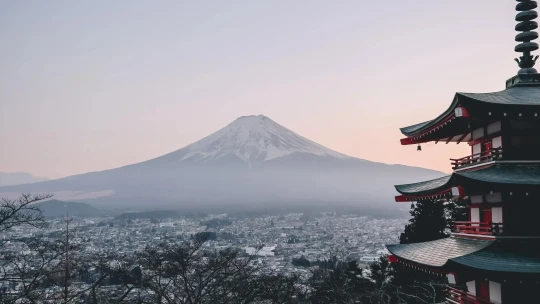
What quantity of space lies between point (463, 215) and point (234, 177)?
115808 millimetres

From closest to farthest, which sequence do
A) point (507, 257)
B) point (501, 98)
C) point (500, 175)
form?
point (507, 257)
point (500, 175)
point (501, 98)

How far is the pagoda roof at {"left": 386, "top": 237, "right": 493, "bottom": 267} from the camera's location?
9.71 metres

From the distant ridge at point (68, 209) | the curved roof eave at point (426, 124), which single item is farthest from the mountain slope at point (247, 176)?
the curved roof eave at point (426, 124)

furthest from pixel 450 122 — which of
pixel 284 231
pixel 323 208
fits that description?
pixel 323 208

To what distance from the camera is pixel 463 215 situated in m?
22.3

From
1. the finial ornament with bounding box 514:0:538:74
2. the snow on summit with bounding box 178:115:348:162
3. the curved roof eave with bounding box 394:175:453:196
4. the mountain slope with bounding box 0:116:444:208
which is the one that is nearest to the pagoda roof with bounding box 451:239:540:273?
the curved roof eave with bounding box 394:175:453:196

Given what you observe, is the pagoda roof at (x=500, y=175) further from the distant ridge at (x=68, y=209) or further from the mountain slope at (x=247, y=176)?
the mountain slope at (x=247, y=176)

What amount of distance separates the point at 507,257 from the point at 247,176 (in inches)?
5112

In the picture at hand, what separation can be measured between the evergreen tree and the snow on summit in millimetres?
118724

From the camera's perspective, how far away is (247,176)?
13850 cm

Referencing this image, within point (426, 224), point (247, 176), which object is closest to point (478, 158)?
point (426, 224)

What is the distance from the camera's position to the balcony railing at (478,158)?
380 inches

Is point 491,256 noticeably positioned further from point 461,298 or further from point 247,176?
point 247,176

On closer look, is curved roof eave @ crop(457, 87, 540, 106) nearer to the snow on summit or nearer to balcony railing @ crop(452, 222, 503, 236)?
balcony railing @ crop(452, 222, 503, 236)
